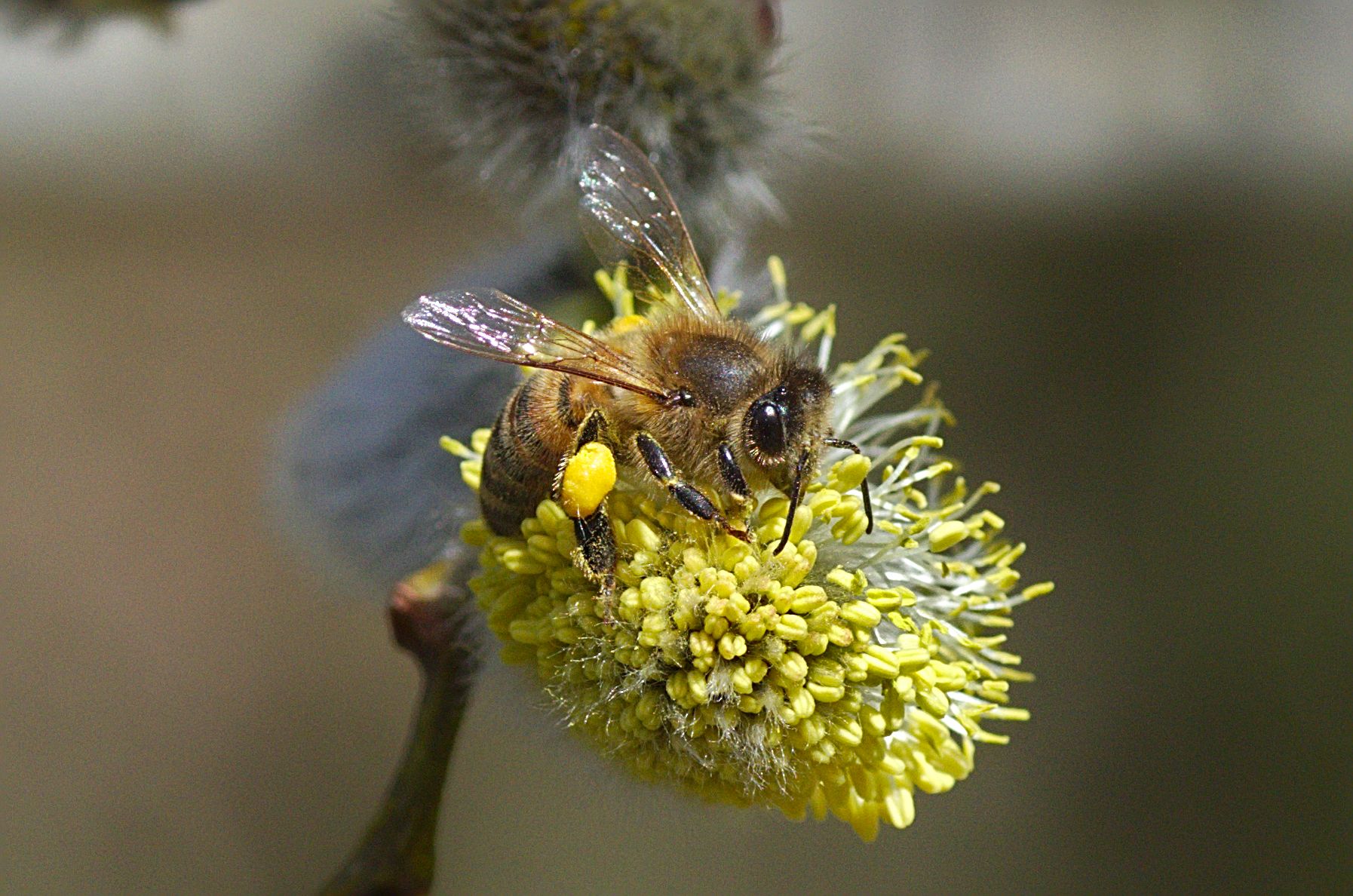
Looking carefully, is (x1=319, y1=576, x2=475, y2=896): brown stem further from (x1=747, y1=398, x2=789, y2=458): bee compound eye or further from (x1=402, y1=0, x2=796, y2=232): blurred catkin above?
(x1=402, y1=0, x2=796, y2=232): blurred catkin above

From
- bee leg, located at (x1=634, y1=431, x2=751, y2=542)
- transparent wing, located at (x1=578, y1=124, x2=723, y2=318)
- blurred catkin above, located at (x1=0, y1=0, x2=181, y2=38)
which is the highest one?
blurred catkin above, located at (x1=0, y1=0, x2=181, y2=38)

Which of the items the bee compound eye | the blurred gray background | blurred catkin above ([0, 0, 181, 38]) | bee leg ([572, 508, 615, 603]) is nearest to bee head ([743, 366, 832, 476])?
the bee compound eye

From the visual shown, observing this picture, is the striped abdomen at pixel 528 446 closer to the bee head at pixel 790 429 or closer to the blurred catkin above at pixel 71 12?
the bee head at pixel 790 429

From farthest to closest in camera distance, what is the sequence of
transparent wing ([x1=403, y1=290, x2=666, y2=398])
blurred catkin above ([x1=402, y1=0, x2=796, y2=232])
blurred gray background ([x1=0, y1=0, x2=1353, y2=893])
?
blurred gray background ([x1=0, y1=0, x2=1353, y2=893])
blurred catkin above ([x1=402, y1=0, x2=796, y2=232])
transparent wing ([x1=403, y1=290, x2=666, y2=398])

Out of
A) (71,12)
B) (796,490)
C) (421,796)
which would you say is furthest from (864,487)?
(71,12)

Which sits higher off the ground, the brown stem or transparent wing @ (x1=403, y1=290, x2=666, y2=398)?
transparent wing @ (x1=403, y1=290, x2=666, y2=398)

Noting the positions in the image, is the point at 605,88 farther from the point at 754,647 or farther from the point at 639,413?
the point at 754,647

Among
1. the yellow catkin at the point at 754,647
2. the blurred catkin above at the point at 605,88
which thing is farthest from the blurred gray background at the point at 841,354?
the yellow catkin at the point at 754,647
